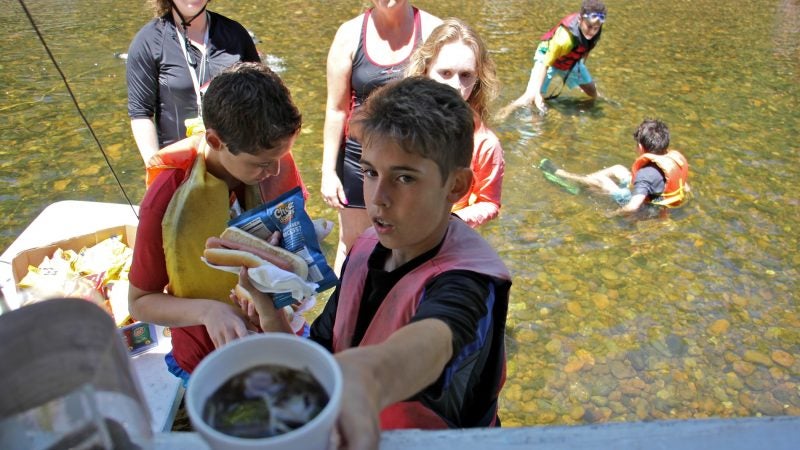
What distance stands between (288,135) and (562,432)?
1489 mm

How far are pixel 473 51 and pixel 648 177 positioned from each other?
126 inches

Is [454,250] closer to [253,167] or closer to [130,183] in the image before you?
[253,167]

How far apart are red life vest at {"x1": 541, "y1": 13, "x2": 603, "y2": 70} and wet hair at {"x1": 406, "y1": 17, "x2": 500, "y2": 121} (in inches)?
188

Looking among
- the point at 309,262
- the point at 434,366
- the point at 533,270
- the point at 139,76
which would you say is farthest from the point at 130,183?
the point at 434,366

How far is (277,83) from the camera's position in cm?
222

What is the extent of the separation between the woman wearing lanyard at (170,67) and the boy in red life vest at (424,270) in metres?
1.97

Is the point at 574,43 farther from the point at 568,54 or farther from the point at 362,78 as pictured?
the point at 362,78

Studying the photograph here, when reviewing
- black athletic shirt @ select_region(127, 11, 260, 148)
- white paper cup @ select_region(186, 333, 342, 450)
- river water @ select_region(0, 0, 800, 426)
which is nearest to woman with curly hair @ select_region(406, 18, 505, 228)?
black athletic shirt @ select_region(127, 11, 260, 148)

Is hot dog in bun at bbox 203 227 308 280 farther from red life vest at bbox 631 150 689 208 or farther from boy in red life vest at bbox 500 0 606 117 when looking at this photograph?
boy in red life vest at bbox 500 0 606 117

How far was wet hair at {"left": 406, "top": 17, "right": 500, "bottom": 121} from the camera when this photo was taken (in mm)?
3045

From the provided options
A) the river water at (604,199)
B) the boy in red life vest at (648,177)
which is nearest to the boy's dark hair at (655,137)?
the boy in red life vest at (648,177)

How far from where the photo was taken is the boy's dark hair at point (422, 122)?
1.61 meters

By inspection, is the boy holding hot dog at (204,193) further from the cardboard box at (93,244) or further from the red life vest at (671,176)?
the red life vest at (671,176)

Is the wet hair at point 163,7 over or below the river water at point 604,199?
over
